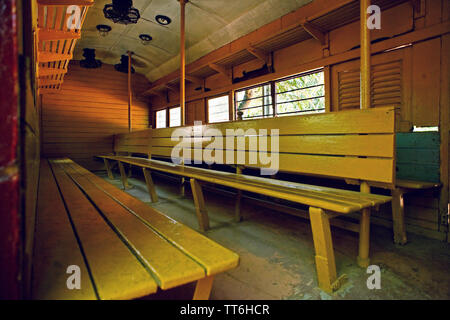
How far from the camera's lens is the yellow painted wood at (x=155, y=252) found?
0.80 meters

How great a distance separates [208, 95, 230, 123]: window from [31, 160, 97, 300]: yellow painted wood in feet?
16.6

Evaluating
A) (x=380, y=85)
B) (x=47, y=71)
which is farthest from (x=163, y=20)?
(x=380, y=85)

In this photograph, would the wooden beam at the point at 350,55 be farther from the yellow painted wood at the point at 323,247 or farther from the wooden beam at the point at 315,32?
the yellow painted wood at the point at 323,247

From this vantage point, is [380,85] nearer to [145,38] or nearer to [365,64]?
[365,64]

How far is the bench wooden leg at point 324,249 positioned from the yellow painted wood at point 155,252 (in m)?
0.91

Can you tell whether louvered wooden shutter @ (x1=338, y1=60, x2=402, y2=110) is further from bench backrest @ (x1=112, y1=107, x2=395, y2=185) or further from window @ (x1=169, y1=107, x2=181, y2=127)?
window @ (x1=169, y1=107, x2=181, y2=127)

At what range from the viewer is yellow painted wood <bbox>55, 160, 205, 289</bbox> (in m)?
0.80

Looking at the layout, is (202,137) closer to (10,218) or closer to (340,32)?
(340,32)

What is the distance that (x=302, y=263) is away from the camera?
6.38 feet

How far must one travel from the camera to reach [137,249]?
3.19 feet

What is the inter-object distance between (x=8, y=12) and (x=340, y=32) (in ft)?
14.0

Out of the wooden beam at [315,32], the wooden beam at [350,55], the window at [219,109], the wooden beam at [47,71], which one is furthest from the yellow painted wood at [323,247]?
the wooden beam at [47,71]

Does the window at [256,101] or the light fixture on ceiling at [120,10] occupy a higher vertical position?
the light fixture on ceiling at [120,10]

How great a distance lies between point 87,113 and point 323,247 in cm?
915
